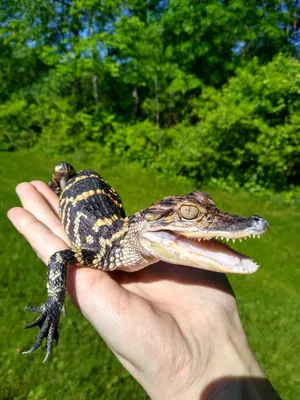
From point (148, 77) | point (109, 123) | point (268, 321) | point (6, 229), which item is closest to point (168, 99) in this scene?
point (148, 77)

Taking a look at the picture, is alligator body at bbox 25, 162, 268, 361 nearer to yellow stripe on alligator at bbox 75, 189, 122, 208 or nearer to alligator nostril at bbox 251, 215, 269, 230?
alligator nostril at bbox 251, 215, 269, 230

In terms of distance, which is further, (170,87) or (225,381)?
(170,87)

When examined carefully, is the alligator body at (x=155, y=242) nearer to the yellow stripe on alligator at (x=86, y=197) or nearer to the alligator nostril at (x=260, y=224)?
the alligator nostril at (x=260, y=224)

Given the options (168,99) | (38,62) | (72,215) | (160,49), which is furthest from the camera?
(38,62)

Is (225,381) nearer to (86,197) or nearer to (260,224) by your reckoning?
(260,224)

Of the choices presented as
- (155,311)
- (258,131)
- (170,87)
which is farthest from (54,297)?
(170,87)

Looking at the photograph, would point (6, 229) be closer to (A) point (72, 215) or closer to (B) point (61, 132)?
(A) point (72, 215)

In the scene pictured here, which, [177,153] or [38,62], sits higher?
[38,62]

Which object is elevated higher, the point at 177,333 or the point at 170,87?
the point at 170,87

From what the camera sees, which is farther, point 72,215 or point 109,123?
point 109,123
